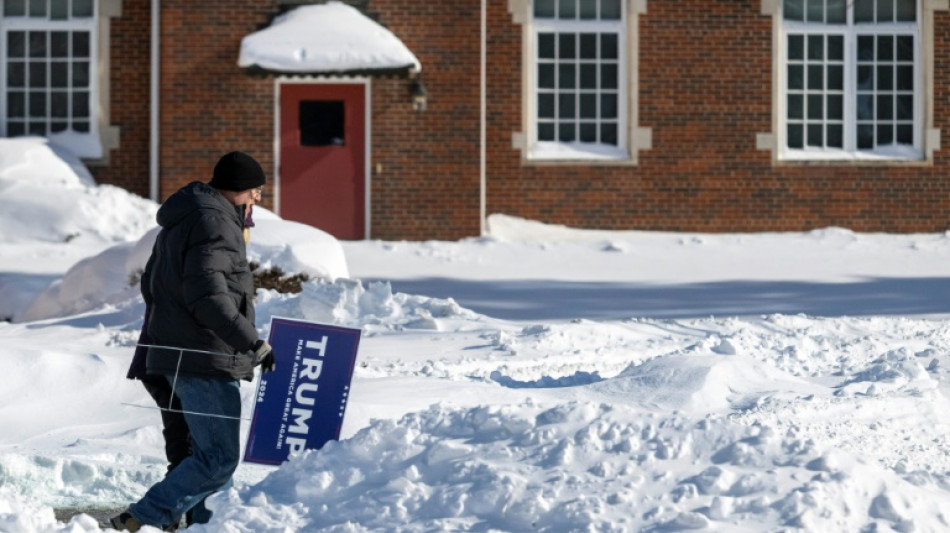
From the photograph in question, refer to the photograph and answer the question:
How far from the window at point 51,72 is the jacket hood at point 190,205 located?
45.2ft

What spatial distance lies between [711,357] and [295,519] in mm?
4278

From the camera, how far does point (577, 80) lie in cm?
1947

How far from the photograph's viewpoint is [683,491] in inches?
226

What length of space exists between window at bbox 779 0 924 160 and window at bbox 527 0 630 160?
210cm

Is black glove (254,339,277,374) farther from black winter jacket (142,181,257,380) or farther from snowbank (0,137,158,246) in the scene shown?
snowbank (0,137,158,246)

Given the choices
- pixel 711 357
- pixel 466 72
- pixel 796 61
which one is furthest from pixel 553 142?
pixel 711 357

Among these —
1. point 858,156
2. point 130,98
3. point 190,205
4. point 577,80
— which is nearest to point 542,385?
point 190,205

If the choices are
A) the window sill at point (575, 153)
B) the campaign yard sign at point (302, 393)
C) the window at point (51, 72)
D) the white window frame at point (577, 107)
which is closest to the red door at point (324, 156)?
the white window frame at point (577, 107)

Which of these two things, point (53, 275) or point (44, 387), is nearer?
point (44, 387)

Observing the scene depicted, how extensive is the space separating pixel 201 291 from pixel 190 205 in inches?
14.1

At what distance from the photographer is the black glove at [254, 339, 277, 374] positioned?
5941 millimetres

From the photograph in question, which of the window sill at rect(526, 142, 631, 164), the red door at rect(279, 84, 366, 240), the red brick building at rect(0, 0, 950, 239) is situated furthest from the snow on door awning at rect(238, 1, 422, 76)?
the window sill at rect(526, 142, 631, 164)

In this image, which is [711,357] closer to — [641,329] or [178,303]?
[641,329]

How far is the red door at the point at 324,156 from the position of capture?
62.1ft
